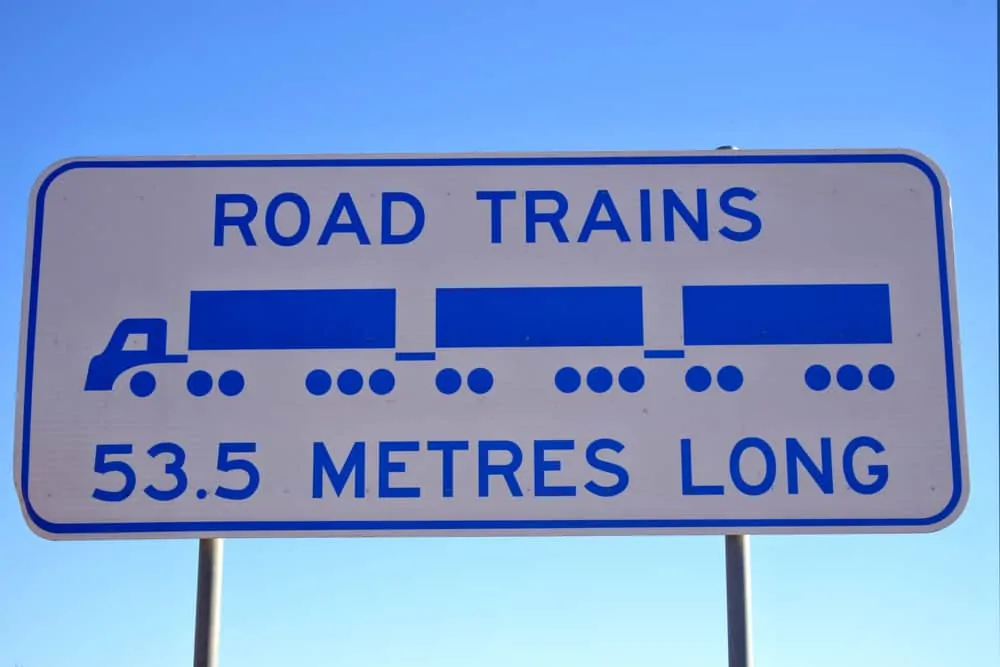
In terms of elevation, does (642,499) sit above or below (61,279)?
below

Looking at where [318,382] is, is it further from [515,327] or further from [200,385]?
[515,327]

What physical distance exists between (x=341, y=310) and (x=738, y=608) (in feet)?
4.73

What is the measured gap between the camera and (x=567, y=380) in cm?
347

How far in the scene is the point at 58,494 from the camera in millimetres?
3410

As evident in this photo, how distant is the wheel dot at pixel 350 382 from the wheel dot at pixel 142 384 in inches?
21.8

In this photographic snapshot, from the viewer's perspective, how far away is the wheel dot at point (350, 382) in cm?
347

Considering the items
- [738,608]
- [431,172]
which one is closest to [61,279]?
[431,172]

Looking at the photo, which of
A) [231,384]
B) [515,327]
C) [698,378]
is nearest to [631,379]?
[698,378]

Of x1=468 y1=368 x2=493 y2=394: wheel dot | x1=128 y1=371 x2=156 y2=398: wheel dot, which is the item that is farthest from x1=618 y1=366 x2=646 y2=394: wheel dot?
x1=128 y1=371 x2=156 y2=398: wheel dot

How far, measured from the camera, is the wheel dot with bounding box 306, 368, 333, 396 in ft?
11.4

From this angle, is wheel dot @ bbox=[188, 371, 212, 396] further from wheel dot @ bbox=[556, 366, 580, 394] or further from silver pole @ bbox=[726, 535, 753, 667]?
silver pole @ bbox=[726, 535, 753, 667]

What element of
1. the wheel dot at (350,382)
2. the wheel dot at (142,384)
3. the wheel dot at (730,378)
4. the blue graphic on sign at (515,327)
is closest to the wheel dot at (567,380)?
the blue graphic on sign at (515,327)

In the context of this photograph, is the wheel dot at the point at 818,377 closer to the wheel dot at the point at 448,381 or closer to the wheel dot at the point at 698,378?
the wheel dot at the point at 698,378

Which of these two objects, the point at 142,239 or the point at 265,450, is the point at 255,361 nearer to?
the point at 265,450
